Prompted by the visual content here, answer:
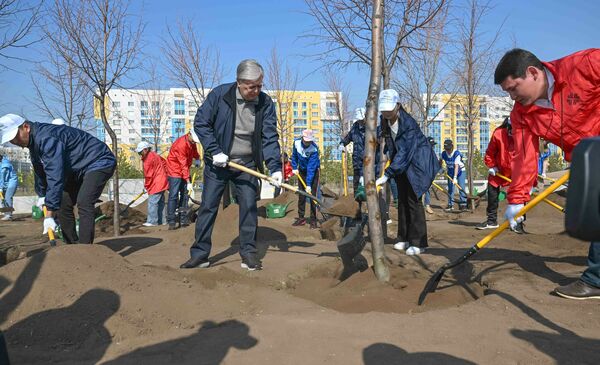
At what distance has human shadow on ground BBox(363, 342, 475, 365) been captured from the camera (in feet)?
7.54

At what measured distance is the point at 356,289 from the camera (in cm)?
378

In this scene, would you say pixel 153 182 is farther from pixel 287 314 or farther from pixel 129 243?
pixel 287 314

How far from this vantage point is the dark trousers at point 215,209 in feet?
15.7

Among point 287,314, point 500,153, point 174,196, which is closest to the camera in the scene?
point 287,314

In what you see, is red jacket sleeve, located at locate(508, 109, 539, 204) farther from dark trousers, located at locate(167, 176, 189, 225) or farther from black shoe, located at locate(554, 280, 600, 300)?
dark trousers, located at locate(167, 176, 189, 225)

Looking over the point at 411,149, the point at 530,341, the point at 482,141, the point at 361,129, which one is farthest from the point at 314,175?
the point at 482,141

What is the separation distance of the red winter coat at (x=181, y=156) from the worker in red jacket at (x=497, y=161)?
5.61 meters

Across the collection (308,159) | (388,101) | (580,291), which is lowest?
(580,291)

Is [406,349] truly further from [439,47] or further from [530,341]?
[439,47]

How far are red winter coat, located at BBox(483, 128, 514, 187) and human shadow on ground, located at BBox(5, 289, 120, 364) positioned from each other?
6741 mm

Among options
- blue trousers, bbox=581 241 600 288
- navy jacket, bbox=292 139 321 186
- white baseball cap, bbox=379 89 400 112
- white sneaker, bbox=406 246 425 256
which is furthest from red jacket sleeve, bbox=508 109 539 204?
navy jacket, bbox=292 139 321 186

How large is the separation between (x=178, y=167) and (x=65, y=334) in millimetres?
6806

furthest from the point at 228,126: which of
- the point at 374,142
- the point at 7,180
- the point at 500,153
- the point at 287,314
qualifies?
the point at 7,180

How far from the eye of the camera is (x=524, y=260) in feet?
15.7
